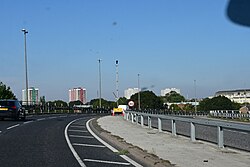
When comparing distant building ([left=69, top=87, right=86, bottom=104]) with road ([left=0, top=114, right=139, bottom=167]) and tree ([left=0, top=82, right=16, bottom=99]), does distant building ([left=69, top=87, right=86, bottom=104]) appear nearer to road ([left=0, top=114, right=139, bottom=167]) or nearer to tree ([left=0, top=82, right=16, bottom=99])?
tree ([left=0, top=82, right=16, bottom=99])

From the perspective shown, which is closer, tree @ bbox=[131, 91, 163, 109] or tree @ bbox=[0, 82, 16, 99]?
tree @ bbox=[0, 82, 16, 99]

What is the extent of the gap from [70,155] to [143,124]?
14326 mm

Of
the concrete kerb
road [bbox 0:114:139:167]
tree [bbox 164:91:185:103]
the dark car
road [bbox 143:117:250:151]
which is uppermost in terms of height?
tree [bbox 164:91:185:103]

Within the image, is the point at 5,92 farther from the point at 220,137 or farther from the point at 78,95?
the point at 220,137

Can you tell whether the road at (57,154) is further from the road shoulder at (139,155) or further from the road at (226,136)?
the road at (226,136)

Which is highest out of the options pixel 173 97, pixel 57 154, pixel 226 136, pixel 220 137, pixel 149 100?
pixel 173 97

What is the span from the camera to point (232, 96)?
520 ft

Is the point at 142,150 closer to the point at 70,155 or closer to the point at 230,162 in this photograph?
the point at 70,155

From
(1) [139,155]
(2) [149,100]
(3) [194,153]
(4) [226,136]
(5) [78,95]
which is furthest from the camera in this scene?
(5) [78,95]

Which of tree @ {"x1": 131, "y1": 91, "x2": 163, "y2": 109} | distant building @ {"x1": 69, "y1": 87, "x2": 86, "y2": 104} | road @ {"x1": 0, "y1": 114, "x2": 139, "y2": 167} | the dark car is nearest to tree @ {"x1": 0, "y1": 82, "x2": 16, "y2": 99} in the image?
tree @ {"x1": 131, "y1": 91, "x2": 163, "y2": 109}

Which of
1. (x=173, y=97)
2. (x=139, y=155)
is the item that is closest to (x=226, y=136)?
(x=139, y=155)

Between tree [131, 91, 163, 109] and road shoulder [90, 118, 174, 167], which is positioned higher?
tree [131, 91, 163, 109]

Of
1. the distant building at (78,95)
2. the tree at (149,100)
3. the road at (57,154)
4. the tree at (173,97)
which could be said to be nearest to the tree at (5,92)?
the tree at (149,100)

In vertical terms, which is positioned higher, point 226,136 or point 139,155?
point 226,136
